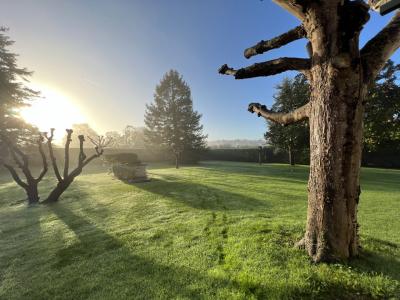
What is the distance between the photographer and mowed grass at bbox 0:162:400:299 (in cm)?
250

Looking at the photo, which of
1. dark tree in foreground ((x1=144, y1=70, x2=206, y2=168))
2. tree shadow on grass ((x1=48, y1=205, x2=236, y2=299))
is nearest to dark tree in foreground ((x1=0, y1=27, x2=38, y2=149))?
dark tree in foreground ((x1=144, y1=70, x2=206, y2=168))

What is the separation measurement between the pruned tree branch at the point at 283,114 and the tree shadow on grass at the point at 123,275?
231 centimetres

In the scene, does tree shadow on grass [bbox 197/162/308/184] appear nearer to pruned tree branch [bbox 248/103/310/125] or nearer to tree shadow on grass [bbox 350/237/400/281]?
tree shadow on grass [bbox 350/237/400/281]

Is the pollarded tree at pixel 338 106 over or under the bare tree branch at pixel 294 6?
under

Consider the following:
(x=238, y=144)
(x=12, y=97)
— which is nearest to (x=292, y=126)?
(x=12, y=97)

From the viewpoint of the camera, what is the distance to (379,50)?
2.65 meters

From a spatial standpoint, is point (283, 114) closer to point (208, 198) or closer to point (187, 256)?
point (187, 256)

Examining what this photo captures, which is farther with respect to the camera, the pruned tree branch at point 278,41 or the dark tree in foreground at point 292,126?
the dark tree in foreground at point 292,126

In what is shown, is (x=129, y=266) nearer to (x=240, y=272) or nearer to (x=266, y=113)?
(x=240, y=272)

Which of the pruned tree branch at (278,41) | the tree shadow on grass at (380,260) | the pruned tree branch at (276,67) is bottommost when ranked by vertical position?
the tree shadow on grass at (380,260)

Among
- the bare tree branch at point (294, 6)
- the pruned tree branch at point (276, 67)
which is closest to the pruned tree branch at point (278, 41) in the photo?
the bare tree branch at point (294, 6)

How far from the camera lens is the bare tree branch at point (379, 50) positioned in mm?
2643

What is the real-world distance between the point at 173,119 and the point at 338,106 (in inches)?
1131

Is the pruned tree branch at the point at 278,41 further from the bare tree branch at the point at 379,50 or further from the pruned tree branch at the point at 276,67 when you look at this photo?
the bare tree branch at the point at 379,50
